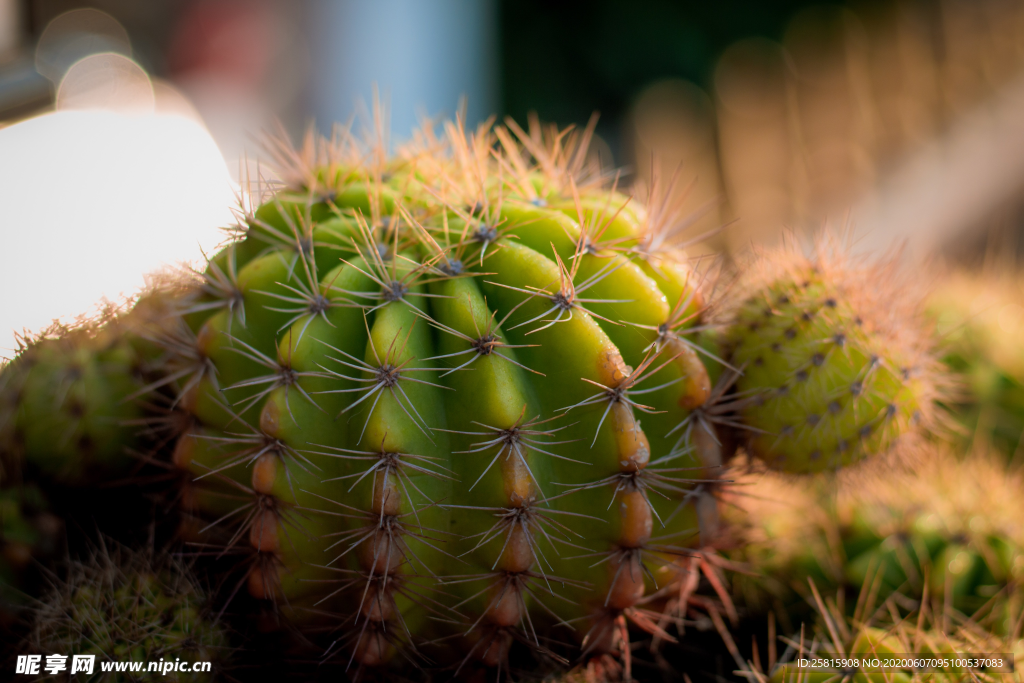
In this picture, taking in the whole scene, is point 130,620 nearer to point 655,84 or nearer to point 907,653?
point 907,653

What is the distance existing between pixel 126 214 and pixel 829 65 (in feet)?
12.2

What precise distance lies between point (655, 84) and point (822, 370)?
13.1ft

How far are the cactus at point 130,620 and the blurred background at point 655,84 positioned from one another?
3.27ft

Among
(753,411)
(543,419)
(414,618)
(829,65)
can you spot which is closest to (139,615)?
(414,618)

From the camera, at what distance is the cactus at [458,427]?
686mm

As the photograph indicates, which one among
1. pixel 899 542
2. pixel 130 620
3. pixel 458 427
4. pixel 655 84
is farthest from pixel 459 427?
pixel 655 84

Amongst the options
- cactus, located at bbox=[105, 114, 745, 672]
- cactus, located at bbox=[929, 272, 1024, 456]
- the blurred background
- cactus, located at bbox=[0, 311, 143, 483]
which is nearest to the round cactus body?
cactus, located at bbox=[105, 114, 745, 672]

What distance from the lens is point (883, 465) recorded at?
90 centimetres

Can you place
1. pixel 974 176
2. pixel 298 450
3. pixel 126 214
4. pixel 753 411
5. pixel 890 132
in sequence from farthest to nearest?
pixel 890 132 < pixel 974 176 < pixel 126 214 < pixel 753 411 < pixel 298 450

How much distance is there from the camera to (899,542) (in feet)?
3.23

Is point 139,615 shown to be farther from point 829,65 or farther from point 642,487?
point 829,65

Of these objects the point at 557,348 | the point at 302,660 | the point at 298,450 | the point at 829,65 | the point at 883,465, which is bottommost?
the point at 302,660

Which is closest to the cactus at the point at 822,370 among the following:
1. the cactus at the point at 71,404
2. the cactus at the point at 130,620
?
the cactus at the point at 130,620

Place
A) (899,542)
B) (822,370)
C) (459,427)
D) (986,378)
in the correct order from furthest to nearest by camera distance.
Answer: (986,378)
(899,542)
(822,370)
(459,427)
